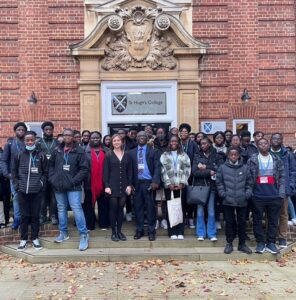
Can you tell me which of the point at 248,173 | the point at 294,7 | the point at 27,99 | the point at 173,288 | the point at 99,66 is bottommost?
the point at 173,288

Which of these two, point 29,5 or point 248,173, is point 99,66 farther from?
point 248,173

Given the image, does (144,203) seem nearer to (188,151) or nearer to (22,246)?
(188,151)

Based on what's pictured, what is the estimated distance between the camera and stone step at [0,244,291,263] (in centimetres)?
785

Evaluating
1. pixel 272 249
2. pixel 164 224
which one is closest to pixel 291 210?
pixel 272 249

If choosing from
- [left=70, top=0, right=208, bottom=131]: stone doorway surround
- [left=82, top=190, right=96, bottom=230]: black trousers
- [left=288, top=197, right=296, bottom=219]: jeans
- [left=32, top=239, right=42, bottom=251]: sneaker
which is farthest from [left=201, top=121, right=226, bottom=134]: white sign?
[left=32, top=239, right=42, bottom=251]: sneaker

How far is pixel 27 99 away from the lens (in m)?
12.5

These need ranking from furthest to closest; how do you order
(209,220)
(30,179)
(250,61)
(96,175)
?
(250,61), (96,175), (209,220), (30,179)

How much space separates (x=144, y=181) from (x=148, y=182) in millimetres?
74

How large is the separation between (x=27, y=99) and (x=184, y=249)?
6439mm

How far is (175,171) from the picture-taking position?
845 cm

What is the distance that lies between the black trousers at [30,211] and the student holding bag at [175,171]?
222 cm

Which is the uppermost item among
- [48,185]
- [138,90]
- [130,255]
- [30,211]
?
[138,90]

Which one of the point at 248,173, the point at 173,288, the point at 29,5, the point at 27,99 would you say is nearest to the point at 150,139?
the point at 248,173

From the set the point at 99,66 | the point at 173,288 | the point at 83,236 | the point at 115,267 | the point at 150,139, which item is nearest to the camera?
the point at 173,288
